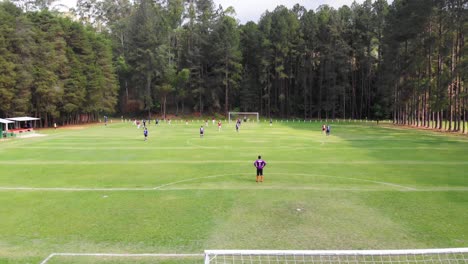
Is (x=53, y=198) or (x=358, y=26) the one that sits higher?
(x=358, y=26)

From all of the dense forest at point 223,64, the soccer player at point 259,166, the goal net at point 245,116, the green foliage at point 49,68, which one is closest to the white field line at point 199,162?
the soccer player at point 259,166

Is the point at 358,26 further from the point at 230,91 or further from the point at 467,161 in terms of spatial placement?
the point at 467,161

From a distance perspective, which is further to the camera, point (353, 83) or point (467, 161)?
point (353, 83)

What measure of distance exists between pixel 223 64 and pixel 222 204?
3431 inches

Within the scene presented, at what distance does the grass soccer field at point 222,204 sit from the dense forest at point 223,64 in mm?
44726

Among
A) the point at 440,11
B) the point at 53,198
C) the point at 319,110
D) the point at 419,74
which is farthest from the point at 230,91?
the point at 53,198

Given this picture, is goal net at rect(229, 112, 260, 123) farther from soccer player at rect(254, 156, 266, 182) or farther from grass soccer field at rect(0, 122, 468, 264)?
soccer player at rect(254, 156, 266, 182)

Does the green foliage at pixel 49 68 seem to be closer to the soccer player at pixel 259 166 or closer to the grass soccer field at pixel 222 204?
the grass soccer field at pixel 222 204

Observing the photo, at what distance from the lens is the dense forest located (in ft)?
236

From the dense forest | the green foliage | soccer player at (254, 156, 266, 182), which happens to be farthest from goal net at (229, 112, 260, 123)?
soccer player at (254, 156, 266, 182)

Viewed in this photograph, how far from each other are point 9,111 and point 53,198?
52.4 m

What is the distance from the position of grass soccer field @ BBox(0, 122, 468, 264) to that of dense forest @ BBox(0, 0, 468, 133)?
147 feet

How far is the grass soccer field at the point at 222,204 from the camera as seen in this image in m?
12.5

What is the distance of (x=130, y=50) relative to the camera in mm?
105250
